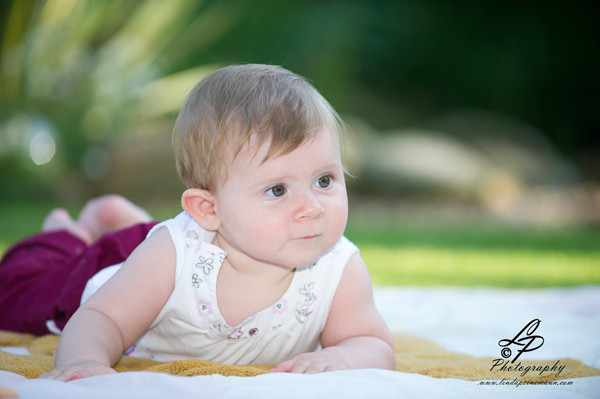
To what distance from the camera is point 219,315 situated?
1.51 metres

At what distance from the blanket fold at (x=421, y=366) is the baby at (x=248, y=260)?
80 millimetres

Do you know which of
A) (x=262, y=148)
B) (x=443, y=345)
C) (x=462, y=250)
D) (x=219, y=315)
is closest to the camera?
(x=262, y=148)

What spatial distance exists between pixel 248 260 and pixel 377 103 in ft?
30.4

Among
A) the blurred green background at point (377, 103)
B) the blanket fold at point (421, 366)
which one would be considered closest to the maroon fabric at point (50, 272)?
Result: the blanket fold at point (421, 366)

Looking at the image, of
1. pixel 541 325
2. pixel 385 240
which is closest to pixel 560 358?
pixel 541 325

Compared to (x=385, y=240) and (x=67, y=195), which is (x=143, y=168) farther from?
(x=385, y=240)

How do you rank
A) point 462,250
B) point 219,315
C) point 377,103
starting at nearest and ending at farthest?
point 219,315 → point 462,250 → point 377,103

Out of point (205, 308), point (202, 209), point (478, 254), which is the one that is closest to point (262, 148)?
point (202, 209)

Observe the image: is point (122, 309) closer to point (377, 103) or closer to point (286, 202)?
point (286, 202)

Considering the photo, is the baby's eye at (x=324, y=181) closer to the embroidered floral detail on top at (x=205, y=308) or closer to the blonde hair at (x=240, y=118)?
the blonde hair at (x=240, y=118)

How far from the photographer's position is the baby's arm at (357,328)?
1.50 meters

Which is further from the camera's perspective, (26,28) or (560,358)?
(26,28)

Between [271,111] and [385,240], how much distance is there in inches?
150

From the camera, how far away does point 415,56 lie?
36.1 feet
